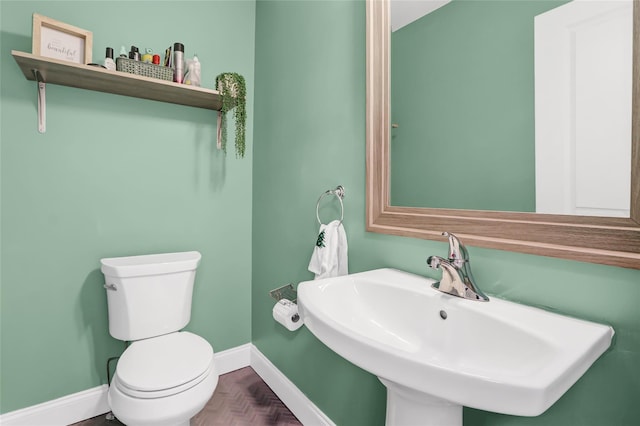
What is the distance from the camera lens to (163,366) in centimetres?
129

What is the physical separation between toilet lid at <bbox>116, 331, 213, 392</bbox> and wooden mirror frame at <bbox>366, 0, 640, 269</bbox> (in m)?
0.89

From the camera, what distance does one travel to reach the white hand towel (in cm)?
133

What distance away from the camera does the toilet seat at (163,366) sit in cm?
119

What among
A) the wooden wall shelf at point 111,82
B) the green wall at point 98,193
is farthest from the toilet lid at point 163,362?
the wooden wall shelf at point 111,82

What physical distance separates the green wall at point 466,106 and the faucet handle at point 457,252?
163mm

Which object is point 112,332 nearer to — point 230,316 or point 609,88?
point 230,316

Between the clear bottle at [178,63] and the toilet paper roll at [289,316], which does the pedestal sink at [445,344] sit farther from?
the clear bottle at [178,63]

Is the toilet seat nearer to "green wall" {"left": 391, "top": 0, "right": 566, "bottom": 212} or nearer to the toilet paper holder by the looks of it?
the toilet paper holder

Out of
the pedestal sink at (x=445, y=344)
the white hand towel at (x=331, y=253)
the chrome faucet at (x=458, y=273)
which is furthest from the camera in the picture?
the white hand towel at (x=331, y=253)

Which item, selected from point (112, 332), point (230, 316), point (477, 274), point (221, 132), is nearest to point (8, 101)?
point (221, 132)

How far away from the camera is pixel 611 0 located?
756 millimetres

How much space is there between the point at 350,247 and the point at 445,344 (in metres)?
0.60

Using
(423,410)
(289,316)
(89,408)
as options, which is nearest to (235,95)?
(289,316)

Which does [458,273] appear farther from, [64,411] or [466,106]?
Result: [64,411]
